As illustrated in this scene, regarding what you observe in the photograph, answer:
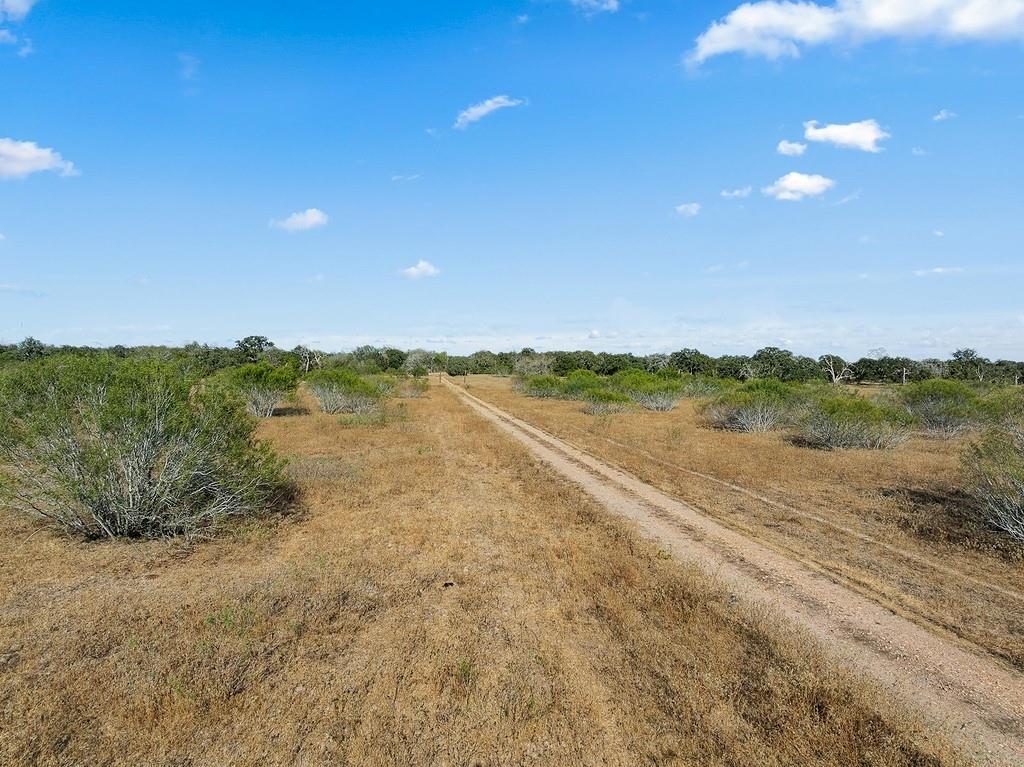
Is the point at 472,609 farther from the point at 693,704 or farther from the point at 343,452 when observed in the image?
the point at 343,452

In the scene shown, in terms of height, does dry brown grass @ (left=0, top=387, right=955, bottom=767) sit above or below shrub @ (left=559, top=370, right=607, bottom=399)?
below

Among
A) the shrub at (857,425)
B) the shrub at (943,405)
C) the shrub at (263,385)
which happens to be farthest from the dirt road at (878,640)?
the shrub at (263,385)

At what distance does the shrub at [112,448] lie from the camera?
9.68m

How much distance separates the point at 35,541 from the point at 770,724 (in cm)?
1264

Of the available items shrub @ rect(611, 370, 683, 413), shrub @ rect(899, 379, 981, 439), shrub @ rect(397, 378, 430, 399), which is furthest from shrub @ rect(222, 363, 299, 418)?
shrub @ rect(899, 379, 981, 439)

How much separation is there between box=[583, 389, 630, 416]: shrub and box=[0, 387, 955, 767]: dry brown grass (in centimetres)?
3191

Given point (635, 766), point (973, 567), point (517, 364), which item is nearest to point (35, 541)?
point (635, 766)

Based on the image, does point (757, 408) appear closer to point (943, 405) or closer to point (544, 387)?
point (943, 405)

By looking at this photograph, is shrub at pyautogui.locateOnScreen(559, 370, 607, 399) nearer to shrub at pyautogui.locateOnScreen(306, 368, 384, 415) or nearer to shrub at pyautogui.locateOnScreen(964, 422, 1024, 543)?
shrub at pyautogui.locateOnScreen(306, 368, 384, 415)

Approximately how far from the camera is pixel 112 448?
988cm

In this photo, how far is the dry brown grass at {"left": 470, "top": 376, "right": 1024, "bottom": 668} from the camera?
7980mm

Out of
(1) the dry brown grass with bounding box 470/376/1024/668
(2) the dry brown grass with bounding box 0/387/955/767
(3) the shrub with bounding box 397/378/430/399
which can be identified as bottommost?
(1) the dry brown grass with bounding box 470/376/1024/668

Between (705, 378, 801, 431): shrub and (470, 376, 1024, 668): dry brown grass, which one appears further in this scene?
(705, 378, 801, 431): shrub

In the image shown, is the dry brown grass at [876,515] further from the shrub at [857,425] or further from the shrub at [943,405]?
the shrub at [943,405]
